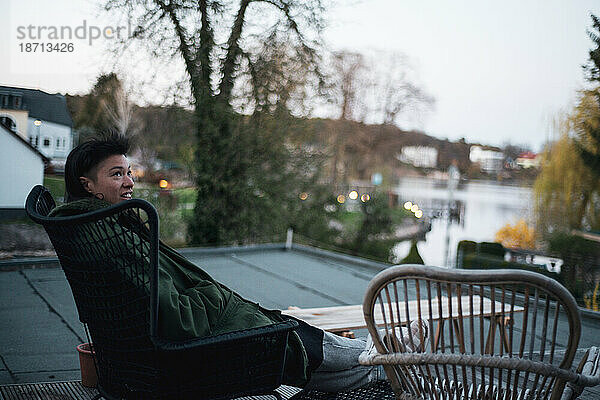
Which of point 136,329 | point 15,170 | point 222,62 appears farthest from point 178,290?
point 222,62

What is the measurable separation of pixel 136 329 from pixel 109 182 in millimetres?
495

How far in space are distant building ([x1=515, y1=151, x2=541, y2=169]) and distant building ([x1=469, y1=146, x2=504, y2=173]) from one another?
31 centimetres

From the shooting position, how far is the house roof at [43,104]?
4.15 meters

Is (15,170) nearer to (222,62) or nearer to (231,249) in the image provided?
(231,249)

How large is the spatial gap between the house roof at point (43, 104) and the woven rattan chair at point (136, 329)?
2652 mm

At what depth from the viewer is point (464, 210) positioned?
692 cm

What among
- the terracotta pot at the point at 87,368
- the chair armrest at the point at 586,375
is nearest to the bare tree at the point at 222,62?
the terracotta pot at the point at 87,368

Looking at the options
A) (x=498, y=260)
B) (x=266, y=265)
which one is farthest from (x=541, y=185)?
(x=266, y=265)

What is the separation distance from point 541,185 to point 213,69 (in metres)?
3.49

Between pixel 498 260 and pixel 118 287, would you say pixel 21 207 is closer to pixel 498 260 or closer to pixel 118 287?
pixel 118 287

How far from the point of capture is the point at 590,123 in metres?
5.41

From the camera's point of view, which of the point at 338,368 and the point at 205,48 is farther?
the point at 205,48

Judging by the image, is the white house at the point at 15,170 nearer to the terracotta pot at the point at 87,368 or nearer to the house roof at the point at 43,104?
the house roof at the point at 43,104

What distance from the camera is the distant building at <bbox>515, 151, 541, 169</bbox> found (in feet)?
19.4
